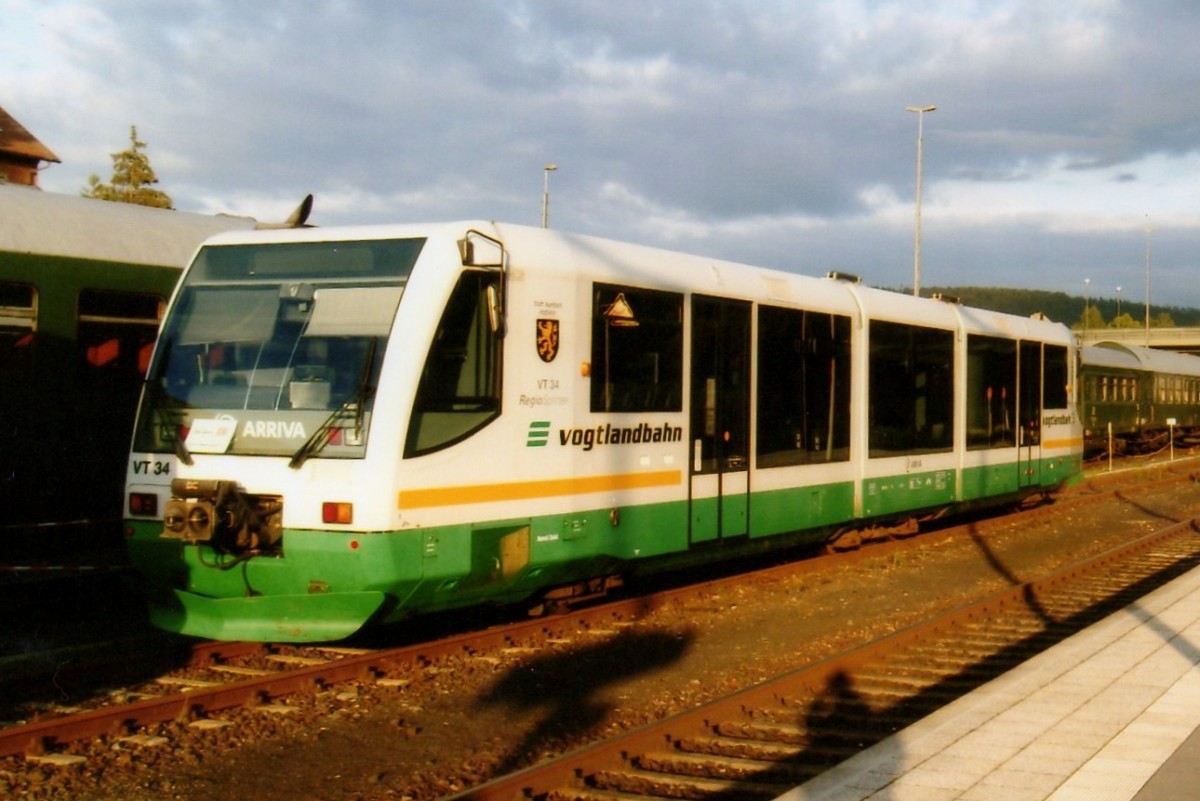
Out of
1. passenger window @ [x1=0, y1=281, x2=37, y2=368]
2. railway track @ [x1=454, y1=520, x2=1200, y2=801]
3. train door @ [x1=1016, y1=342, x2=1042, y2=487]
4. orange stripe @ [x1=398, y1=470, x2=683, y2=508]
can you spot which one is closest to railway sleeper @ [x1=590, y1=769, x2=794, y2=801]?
railway track @ [x1=454, y1=520, x2=1200, y2=801]

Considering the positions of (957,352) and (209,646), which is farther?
(957,352)

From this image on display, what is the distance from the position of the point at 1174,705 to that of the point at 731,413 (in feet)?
15.5

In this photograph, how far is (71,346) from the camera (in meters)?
11.2

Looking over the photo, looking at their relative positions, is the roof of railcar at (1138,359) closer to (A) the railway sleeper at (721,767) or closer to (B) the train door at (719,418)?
(B) the train door at (719,418)

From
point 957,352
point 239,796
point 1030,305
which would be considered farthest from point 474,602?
point 1030,305

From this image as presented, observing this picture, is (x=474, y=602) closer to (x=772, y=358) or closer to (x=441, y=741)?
(x=441, y=741)

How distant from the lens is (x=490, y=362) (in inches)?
337

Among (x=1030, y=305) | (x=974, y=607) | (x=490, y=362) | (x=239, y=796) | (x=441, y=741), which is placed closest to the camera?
(x=239, y=796)

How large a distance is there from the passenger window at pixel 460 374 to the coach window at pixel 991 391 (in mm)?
9105

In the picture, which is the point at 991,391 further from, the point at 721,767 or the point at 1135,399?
the point at 1135,399

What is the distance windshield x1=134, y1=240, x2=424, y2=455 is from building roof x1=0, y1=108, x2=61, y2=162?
35874mm

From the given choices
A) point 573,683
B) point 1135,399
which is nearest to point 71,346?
point 573,683

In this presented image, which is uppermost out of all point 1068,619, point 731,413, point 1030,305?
point 1030,305

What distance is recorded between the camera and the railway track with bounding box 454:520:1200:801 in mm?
6117
